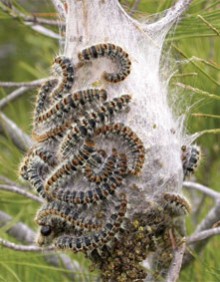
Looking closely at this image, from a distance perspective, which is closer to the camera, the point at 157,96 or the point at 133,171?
the point at 133,171

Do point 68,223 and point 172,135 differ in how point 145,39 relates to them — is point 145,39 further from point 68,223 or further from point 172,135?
point 68,223

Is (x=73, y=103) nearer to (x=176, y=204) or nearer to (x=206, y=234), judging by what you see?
(x=176, y=204)

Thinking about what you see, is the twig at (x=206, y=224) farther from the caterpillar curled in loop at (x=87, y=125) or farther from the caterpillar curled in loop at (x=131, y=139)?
the caterpillar curled in loop at (x=87, y=125)

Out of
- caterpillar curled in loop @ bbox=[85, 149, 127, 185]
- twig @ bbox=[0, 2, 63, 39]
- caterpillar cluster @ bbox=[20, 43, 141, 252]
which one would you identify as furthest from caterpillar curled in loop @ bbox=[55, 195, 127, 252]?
twig @ bbox=[0, 2, 63, 39]

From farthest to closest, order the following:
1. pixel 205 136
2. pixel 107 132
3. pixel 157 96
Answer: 1. pixel 205 136
2. pixel 157 96
3. pixel 107 132

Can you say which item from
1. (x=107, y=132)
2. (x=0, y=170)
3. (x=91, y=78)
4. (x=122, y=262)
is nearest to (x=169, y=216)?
(x=122, y=262)
